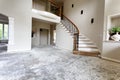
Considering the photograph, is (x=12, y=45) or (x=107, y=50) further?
(x=12, y=45)

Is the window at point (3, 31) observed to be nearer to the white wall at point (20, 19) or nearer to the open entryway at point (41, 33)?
the open entryway at point (41, 33)

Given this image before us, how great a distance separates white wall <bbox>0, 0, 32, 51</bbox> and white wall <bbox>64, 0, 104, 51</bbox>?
3.85m

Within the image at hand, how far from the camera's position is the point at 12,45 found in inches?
208

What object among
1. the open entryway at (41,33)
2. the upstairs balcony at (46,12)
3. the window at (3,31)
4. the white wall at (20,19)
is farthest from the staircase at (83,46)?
the window at (3,31)

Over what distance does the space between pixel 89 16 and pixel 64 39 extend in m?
2.49

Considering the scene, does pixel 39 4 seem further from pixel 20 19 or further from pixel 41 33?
pixel 20 19

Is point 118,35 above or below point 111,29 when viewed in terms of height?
below

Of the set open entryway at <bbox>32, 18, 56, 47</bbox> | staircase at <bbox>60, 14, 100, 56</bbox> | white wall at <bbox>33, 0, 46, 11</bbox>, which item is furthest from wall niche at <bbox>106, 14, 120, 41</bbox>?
white wall at <bbox>33, 0, 46, 11</bbox>

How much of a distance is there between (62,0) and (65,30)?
13.0 feet

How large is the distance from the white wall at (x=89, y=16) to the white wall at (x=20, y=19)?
385cm

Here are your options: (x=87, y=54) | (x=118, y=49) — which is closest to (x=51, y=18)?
(x=87, y=54)

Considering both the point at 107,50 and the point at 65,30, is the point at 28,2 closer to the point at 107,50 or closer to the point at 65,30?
the point at 65,30

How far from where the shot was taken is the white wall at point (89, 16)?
5551 mm

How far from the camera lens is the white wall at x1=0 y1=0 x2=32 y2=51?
5.06 meters
